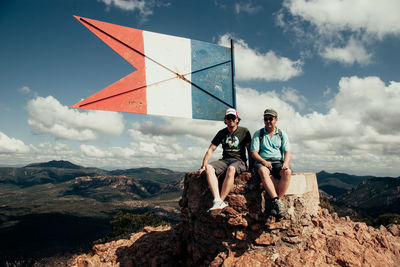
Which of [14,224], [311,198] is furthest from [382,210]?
[14,224]

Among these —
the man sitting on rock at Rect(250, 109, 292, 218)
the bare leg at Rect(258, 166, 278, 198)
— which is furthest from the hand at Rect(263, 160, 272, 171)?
the bare leg at Rect(258, 166, 278, 198)

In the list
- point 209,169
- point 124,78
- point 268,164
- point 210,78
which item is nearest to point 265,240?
point 268,164

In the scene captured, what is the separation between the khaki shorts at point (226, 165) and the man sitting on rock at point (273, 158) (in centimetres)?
33

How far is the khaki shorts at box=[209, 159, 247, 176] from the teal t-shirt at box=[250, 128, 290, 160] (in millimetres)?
432

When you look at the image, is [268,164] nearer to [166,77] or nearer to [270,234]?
[270,234]

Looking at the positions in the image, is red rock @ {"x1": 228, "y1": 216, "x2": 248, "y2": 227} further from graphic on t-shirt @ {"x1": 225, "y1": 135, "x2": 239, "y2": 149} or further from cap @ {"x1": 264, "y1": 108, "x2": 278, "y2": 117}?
cap @ {"x1": 264, "y1": 108, "x2": 278, "y2": 117}

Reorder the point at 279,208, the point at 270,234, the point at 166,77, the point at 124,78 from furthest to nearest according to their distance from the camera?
1. the point at 166,77
2. the point at 124,78
3. the point at 270,234
4. the point at 279,208

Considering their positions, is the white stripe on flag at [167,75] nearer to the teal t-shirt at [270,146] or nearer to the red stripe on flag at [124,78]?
the red stripe on flag at [124,78]

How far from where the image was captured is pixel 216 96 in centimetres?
669

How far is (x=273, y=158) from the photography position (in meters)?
5.16

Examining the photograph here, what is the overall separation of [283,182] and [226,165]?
128cm

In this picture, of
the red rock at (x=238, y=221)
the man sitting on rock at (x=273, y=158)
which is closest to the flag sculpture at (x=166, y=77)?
the man sitting on rock at (x=273, y=158)

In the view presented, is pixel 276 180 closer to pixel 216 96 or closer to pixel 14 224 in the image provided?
pixel 216 96

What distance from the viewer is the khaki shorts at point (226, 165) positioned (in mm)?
5180
